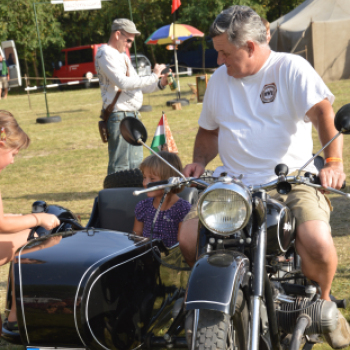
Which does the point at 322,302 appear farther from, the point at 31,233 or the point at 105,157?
the point at 105,157

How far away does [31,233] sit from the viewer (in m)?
3.03

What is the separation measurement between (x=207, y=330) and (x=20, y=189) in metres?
6.28

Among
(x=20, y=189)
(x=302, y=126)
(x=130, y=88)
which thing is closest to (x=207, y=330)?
(x=302, y=126)

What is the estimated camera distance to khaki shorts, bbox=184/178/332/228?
2.46 m

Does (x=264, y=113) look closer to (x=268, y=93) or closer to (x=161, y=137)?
(x=268, y=93)

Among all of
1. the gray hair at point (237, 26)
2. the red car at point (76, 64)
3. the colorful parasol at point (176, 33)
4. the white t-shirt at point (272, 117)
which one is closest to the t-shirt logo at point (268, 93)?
the white t-shirt at point (272, 117)

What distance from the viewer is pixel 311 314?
235cm

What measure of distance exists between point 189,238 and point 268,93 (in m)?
0.91

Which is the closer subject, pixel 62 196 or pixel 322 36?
pixel 62 196

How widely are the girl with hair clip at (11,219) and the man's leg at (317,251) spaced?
1.30 m

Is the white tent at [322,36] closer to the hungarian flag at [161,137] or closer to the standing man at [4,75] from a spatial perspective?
the standing man at [4,75]

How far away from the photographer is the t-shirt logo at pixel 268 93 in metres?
2.80

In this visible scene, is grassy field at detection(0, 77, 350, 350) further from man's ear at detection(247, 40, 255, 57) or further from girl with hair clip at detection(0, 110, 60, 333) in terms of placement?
man's ear at detection(247, 40, 255, 57)

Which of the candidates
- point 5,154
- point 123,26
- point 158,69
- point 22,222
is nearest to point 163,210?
point 22,222
